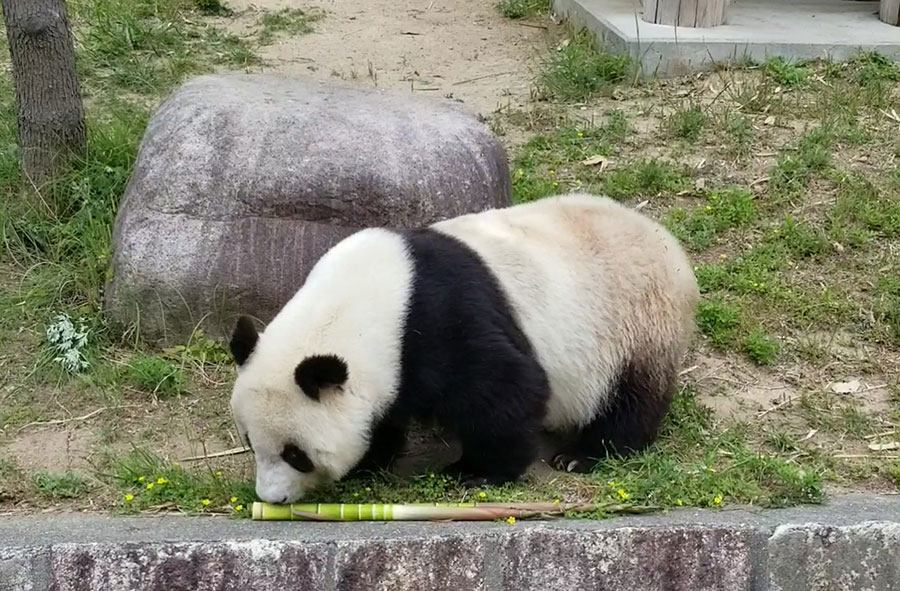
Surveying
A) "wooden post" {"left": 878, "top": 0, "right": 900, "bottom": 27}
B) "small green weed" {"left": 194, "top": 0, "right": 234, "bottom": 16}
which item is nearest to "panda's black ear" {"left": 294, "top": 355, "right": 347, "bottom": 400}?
"wooden post" {"left": 878, "top": 0, "right": 900, "bottom": 27}

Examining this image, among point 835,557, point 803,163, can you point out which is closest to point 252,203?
point 835,557

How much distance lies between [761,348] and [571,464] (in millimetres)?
1296

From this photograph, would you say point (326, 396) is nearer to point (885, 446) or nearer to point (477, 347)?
point (477, 347)

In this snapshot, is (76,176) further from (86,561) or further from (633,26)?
(633,26)

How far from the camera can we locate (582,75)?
7.56m

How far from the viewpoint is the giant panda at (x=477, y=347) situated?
3.41 meters

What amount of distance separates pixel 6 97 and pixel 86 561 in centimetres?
505

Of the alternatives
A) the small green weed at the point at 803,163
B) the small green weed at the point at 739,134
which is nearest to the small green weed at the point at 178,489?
the small green weed at the point at 803,163

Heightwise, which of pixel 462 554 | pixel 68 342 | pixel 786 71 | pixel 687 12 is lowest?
pixel 68 342

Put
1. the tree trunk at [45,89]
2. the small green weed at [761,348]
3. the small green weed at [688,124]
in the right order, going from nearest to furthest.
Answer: the small green weed at [761,348], the tree trunk at [45,89], the small green weed at [688,124]

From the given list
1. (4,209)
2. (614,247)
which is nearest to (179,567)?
(614,247)

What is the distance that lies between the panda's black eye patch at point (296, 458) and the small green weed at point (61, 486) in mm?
763

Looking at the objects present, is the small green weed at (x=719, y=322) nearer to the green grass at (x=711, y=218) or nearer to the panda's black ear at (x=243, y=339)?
the green grass at (x=711, y=218)

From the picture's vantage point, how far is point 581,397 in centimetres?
399
